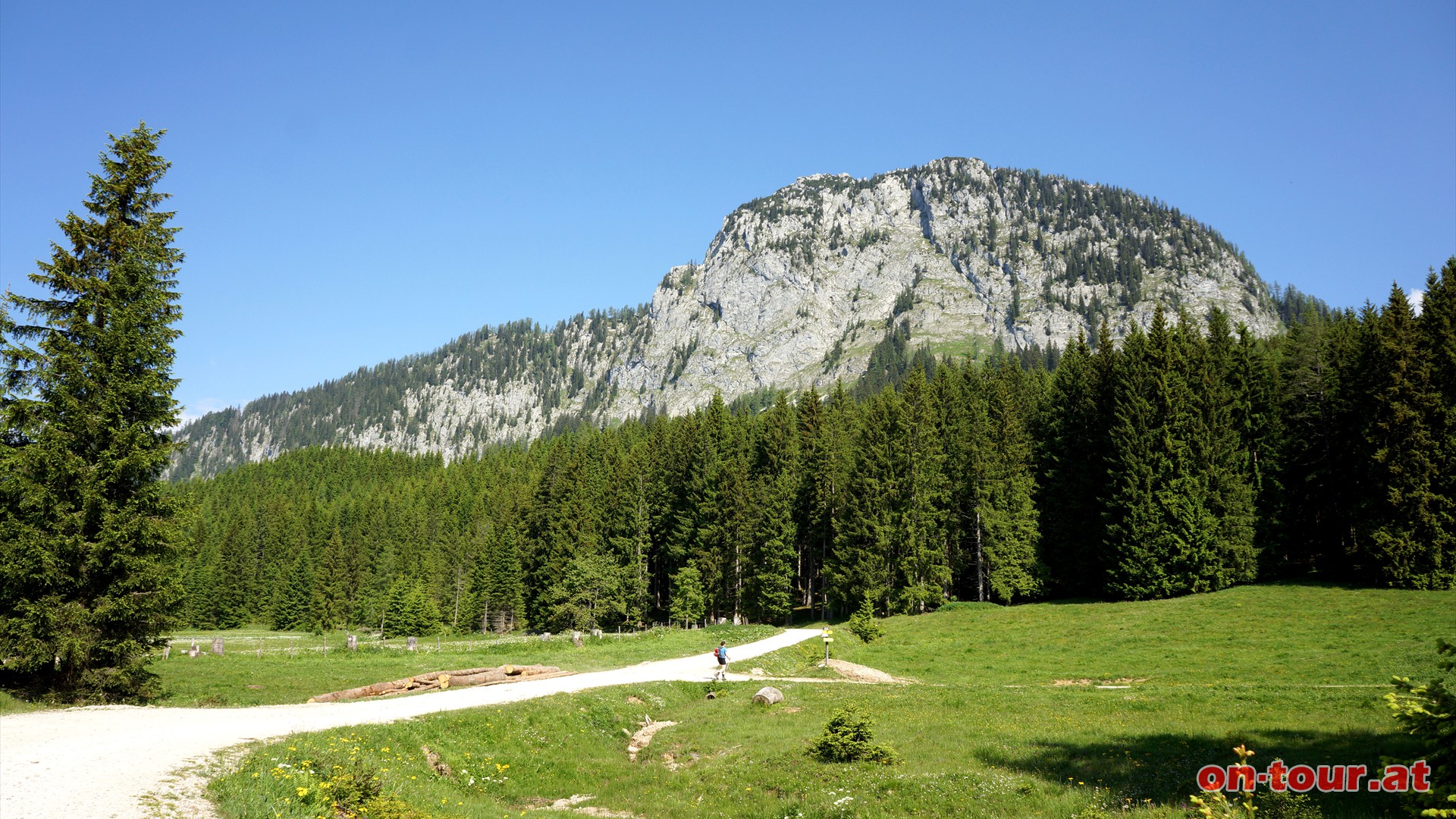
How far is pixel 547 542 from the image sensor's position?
76.4 meters

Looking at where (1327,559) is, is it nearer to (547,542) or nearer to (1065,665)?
(1065,665)

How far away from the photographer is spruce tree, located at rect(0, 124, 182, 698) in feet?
63.8

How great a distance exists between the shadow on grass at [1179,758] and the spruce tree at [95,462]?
23.7 meters

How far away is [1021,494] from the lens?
5756cm

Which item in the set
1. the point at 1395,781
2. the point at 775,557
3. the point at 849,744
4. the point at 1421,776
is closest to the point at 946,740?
the point at 849,744

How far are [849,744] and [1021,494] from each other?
153ft

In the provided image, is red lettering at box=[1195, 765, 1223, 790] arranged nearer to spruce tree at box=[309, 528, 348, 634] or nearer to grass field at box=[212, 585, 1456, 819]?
grass field at box=[212, 585, 1456, 819]

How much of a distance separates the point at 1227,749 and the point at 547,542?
69407 mm

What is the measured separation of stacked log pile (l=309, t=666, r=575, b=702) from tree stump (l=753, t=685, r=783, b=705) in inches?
366

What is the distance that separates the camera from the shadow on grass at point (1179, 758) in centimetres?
1202

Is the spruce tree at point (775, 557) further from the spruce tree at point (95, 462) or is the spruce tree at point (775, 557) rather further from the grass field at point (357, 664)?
the spruce tree at point (95, 462)

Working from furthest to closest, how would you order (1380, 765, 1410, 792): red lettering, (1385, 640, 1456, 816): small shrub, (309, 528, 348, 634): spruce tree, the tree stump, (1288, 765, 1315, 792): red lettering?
(309, 528, 348, 634): spruce tree → the tree stump → (1288, 765, 1315, 792): red lettering → (1380, 765, 1410, 792): red lettering → (1385, 640, 1456, 816): small shrub

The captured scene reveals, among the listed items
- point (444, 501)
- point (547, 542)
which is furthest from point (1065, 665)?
point (444, 501)

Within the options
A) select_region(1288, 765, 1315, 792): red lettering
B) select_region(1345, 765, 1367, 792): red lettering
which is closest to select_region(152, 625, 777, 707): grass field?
select_region(1288, 765, 1315, 792): red lettering
